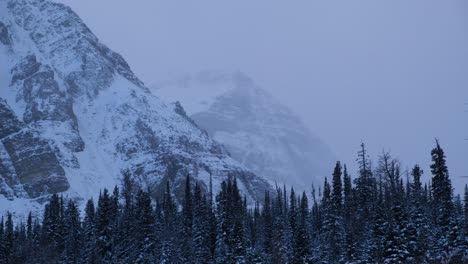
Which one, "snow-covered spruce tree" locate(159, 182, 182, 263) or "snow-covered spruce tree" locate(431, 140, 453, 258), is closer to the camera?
"snow-covered spruce tree" locate(431, 140, 453, 258)

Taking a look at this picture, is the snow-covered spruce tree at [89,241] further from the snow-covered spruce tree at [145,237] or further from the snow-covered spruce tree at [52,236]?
the snow-covered spruce tree at [145,237]

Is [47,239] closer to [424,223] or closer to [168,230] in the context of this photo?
[168,230]

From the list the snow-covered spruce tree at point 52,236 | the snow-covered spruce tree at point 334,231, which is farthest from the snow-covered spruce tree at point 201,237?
the snow-covered spruce tree at point 52,236

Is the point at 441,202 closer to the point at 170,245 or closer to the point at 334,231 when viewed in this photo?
the point at 334,231

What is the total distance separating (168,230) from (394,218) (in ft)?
141

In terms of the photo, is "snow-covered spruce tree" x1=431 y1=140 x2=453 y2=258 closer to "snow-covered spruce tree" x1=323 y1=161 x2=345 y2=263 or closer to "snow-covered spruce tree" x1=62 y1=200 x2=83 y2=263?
"snow-covered spruce tree" x1=323 y1=161 x2=345 y2=263

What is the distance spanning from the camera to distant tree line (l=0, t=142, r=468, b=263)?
265 ft

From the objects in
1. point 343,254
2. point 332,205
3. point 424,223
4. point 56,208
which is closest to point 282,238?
point 332,205

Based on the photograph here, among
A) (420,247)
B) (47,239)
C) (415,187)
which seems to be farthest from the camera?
(47,239)

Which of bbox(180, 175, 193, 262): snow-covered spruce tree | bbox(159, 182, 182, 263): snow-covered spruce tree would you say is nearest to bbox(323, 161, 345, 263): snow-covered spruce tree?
bbox(180, 175, 193, 262): snow-covered spruce tree

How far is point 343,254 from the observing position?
322 ft

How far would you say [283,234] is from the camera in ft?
393

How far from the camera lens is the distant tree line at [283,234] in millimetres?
80875

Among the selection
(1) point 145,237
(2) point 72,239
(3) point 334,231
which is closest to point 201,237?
(1) point 145,237
